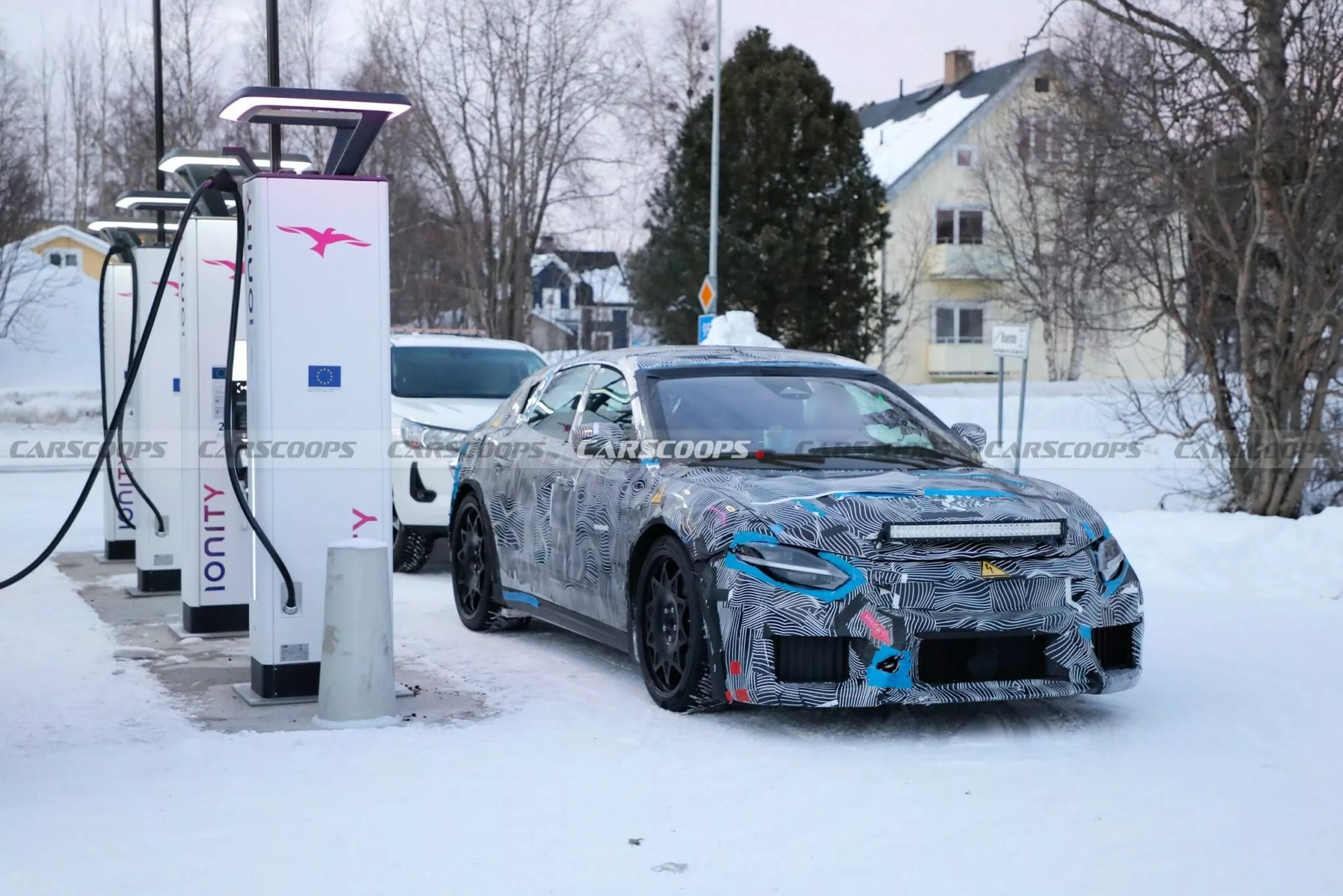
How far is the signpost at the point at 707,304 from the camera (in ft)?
96.3

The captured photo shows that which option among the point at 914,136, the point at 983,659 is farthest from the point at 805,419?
the point at 914,136

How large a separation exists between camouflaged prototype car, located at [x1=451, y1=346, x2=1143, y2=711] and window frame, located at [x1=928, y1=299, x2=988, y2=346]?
45.6m

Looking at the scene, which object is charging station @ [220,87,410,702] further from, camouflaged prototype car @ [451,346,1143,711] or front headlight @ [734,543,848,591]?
front headlight @ [734,543,848,591]

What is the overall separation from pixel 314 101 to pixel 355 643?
7.55 ft

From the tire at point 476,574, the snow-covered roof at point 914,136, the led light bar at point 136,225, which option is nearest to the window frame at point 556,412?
the tire at point 476,574

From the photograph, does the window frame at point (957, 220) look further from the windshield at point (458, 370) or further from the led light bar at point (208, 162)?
the led light bar at point (208, 162)

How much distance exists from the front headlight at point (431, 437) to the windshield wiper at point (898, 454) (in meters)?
4.73

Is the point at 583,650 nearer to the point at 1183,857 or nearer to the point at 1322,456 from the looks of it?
the point at 1183,857

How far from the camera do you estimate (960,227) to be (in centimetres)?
5297

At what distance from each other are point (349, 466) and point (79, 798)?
84.4 inches

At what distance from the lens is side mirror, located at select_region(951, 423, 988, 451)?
7980 millimetres

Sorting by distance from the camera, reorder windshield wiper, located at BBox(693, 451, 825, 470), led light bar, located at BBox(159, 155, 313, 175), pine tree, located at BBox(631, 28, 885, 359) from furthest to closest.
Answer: pine tree, located at BBox(631, 28, 885, 359)
led light bar, located at BBox(159, 155, 313, 175)
windshield wiper, located at BBox(693, 451, 825, 470)

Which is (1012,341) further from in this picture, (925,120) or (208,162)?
(925,120)
